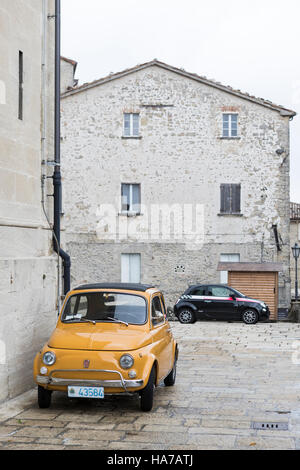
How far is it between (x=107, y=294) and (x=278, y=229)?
22605 mm

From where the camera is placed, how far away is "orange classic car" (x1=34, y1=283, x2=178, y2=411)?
8.05 m

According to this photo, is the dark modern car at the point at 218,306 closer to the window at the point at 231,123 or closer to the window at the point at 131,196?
the window at the point at 131,196

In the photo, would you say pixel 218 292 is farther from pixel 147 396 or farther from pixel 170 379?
pixel 147 396

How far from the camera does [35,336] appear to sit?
32.4 feet

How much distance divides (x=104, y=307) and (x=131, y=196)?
2194cm

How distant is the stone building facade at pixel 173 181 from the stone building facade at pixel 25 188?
19813 mm

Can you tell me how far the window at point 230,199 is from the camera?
101ft

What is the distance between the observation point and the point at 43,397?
841 centimetres

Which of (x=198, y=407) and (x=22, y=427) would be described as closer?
(x=22, y=427)

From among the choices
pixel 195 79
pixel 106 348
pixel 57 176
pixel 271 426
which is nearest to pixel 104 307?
pixel 106 348

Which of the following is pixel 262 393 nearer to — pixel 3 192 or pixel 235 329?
pixel 3 192

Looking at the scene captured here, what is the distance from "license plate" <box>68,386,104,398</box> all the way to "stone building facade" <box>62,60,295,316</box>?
74.3 feet

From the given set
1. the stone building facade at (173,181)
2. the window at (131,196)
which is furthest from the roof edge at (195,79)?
the window at (131,196)
